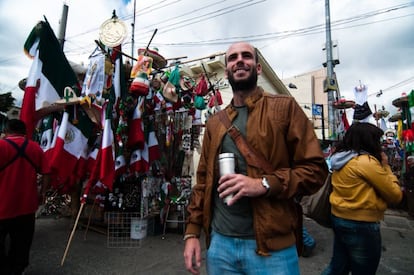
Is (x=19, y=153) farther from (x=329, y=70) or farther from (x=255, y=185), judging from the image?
(x=329, y=70)

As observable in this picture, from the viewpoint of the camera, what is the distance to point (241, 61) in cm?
153

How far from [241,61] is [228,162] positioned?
639 mm

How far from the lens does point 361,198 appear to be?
7.22 ft

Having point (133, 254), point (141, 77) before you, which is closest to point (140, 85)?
point (141, 77)

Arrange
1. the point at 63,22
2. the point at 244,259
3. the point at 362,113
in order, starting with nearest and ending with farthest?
the point at 244,259
the point at 362,113
the point at 63,22

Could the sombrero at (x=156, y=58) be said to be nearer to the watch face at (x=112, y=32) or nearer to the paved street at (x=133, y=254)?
the watch face at (x=112, y=32)

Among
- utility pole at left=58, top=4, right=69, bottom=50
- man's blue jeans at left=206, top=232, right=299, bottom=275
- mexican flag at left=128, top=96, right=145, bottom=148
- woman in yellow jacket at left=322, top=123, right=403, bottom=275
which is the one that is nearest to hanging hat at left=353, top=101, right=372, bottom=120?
woman in yellow jacket at left=322, top=123, right=403, bottom=275

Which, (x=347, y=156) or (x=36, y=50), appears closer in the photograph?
(x=347, y=156)

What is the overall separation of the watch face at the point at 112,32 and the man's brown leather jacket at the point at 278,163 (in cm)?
337

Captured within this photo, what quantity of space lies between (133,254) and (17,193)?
86.4 inches

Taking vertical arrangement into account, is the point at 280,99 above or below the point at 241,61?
below

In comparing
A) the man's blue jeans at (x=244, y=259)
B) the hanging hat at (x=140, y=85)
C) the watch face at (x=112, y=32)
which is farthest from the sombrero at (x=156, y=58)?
the man's blue jeans at (x=244, y=259)

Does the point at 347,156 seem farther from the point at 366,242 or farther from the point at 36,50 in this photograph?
the point at 36,50

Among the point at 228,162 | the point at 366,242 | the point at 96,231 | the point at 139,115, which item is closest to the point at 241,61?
the point at 228,162
